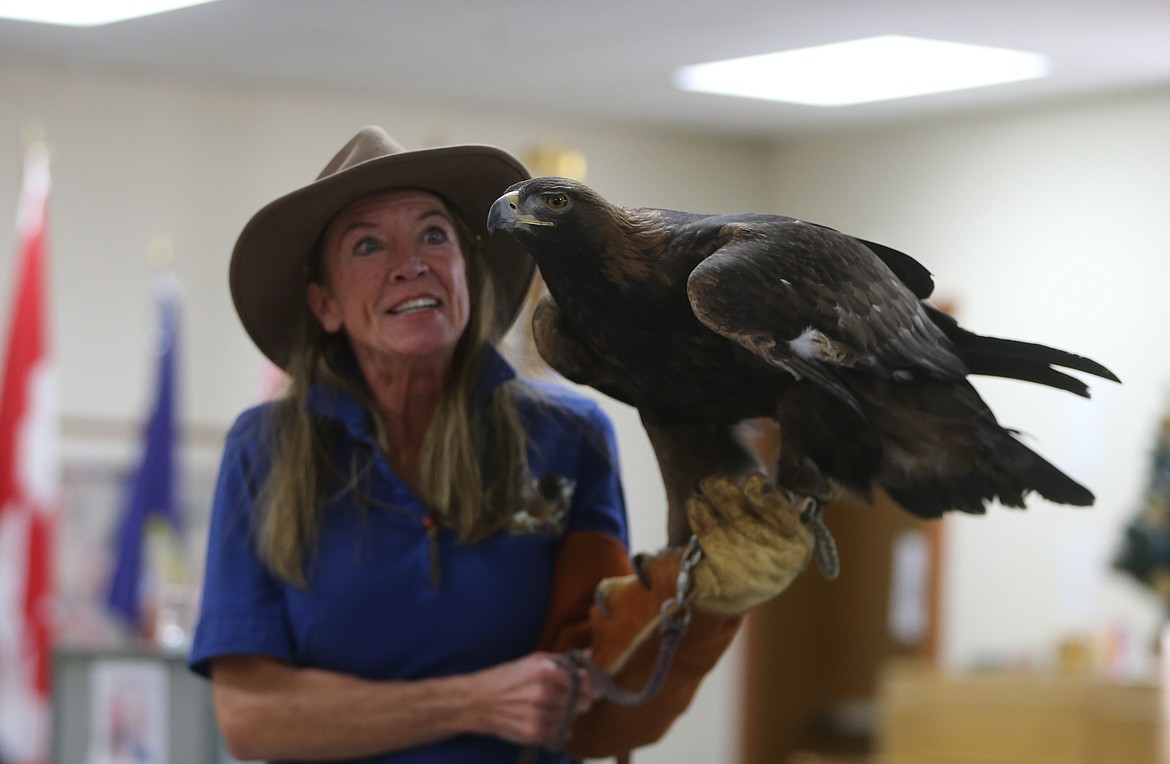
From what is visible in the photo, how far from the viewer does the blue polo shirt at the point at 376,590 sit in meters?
1.77

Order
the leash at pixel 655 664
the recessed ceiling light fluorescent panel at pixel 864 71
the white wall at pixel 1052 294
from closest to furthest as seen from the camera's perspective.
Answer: the leash at pixel 655 664 < the recessed ceiling light fluorescent panel at pixel 864 71 < the white wall at pixel 1052 294

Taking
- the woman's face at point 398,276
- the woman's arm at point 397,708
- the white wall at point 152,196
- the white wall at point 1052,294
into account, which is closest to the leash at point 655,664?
the woman's arm at point 397,708

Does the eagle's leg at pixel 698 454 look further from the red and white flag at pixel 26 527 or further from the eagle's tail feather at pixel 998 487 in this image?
the red and white flag at pixel 26 527

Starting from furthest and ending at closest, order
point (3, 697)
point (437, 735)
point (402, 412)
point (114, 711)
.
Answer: point (3, 697), point (114, 711), point (402, 412), point (437, 735)

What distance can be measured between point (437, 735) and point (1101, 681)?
366cm

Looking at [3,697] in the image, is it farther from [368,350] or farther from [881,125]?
[881,125]

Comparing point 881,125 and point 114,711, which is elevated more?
point 881,125

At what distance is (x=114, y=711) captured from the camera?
445 cm

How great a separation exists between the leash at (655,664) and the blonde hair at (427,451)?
195 mm

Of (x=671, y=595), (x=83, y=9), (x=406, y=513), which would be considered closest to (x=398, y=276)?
(x=406, y=513)

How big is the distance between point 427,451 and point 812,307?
625 mm

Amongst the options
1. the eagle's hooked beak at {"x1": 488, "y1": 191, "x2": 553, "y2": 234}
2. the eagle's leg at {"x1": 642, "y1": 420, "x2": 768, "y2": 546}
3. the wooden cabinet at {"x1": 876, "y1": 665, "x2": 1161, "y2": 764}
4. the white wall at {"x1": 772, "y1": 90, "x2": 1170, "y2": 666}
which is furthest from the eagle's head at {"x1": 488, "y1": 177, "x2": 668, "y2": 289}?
the white wall at {"x1": 772, "y1": 90, "x2": 1170, "y2": 666}

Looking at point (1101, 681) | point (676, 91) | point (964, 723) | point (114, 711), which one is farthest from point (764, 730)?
point (114, 711)

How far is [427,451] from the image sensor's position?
5.96 feet
